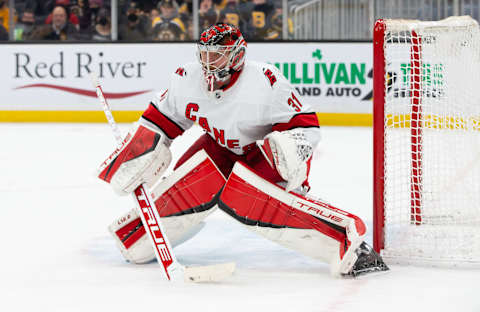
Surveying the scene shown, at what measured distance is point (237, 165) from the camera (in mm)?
2314

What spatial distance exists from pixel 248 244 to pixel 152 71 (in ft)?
15.9

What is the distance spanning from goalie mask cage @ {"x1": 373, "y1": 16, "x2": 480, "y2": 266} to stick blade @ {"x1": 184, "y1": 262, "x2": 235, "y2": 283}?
0.58 metres

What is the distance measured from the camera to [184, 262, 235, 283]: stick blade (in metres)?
2.18

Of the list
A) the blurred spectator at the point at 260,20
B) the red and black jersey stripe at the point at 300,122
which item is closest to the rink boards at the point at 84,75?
the blurred spectator at the point at 260,20

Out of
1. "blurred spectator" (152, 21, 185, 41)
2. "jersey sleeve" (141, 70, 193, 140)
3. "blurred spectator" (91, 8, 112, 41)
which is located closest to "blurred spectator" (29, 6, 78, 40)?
"blurred spectator" (91, 8, 112, 41)

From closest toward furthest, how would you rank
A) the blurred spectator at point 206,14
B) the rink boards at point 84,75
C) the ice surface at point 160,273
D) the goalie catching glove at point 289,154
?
the ice surface at point 160,273 < the goalie catching glove at point 289,154 < the rink boards at point 84,75 < the blurred spectator at point 206,14

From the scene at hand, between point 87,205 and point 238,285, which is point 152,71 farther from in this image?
point 238,285

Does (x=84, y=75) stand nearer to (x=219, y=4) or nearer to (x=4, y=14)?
(x=4, y=14)

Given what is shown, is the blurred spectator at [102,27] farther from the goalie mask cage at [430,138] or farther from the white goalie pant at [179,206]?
the white goalie pant at [179,206]

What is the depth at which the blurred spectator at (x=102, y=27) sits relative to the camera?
776 cm

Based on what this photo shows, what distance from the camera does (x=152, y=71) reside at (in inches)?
289

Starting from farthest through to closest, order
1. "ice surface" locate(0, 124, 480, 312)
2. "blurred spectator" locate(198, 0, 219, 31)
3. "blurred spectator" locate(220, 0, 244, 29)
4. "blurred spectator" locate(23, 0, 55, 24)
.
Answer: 1. "blurred spectator" locate(23, 0, 55, 24)
2. "blurred spectator" locate(198, 0, 219, 31)
3. "blurred spectator" locate(220, 0, 244, 29)
4. "ice surface" locate(0, 124, 480, 312)

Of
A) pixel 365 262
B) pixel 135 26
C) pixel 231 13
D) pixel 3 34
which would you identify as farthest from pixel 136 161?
pixel 3 34

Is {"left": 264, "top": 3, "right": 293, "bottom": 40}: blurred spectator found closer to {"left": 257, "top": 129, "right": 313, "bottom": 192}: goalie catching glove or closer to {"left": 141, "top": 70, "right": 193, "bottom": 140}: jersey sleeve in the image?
{"left": 141, "top": 70, "right": 193, "bottom": 140}: jersey sleeve
